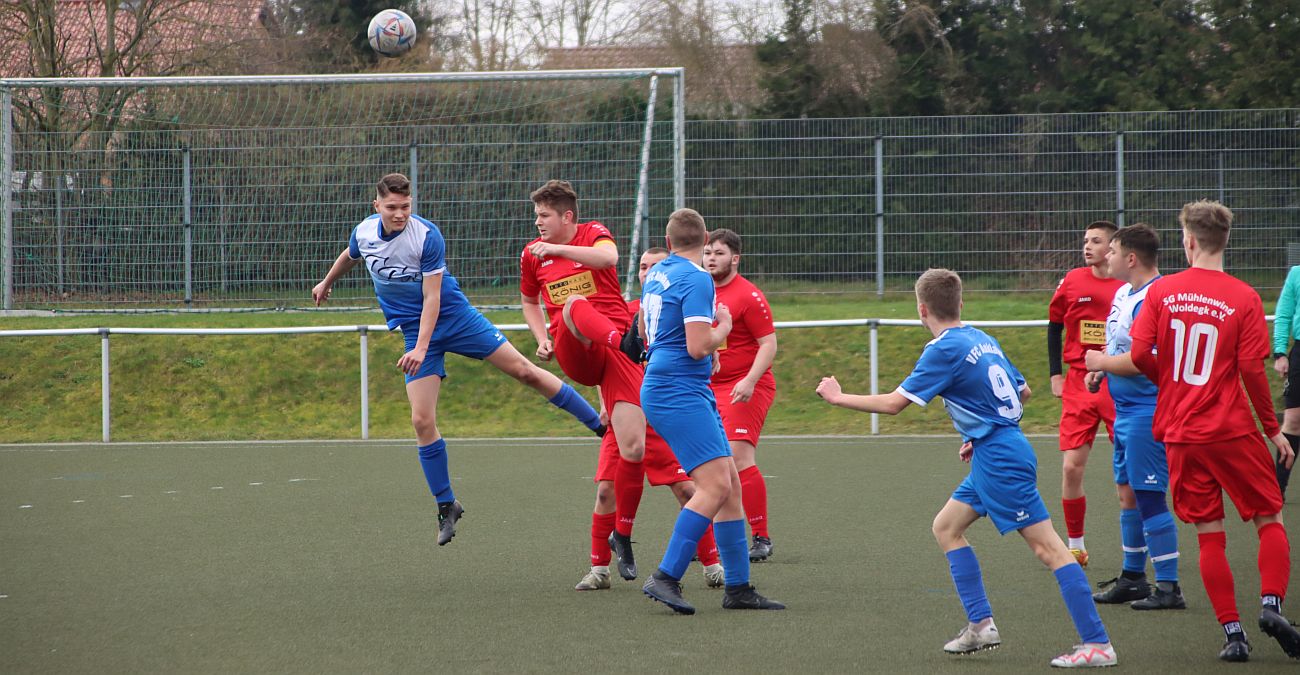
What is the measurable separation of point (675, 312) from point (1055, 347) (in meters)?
Result: 2.41

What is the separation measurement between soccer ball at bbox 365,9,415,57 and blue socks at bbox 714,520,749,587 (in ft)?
40.3

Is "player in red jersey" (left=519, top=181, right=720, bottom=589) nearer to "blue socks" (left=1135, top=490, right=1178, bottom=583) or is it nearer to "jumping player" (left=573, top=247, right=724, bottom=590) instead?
"jumping player" (left=573, top=247, right=724, bottom=590)

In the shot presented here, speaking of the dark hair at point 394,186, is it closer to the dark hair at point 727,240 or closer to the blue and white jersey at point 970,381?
the dark hair at point 727,240

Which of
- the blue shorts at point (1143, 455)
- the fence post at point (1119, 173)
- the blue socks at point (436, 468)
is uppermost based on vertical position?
the fence post at point (1119, 173)

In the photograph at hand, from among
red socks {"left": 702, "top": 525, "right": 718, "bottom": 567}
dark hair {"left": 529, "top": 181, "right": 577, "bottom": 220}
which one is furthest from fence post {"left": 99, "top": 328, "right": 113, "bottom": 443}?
red socks {"left": 702, "top": 525, "right": 718, "bottom": 567}

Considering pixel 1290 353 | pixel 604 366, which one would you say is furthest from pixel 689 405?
pixel 1290 353

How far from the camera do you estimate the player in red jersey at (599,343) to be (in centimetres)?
614

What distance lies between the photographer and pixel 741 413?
695 cm

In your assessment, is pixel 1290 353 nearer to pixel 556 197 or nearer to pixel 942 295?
pixel 942 295

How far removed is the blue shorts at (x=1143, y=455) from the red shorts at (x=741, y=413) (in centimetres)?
194

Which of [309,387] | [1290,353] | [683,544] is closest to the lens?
[683,544]

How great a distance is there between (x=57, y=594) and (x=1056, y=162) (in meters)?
12.9

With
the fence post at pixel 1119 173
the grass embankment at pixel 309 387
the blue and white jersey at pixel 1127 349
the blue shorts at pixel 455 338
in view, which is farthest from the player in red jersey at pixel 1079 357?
the fence post at pixel 1119 173

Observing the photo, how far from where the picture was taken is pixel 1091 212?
16.0 metres
